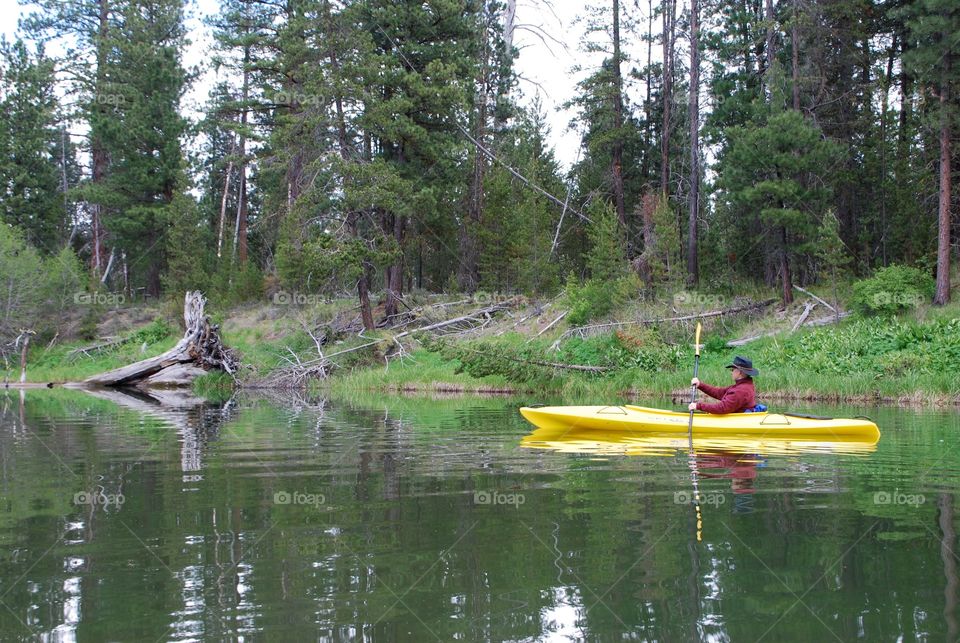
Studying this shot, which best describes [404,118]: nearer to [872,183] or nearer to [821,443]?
[872,183]

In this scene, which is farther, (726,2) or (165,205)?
(165,205)

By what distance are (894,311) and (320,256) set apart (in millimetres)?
16571

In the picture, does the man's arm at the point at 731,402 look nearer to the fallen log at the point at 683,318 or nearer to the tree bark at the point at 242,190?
the fallen log at the point at 683,318

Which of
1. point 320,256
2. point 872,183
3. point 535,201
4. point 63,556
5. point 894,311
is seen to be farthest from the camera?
point 535,201

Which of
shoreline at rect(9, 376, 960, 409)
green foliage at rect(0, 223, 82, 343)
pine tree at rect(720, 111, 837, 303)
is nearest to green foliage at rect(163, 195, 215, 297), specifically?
green foliage at rect(0, 223, 82, 343)

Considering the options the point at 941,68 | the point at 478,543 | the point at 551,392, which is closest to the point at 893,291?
the point at 941,68

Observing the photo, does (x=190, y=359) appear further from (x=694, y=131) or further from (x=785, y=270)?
(x=785, y=270)

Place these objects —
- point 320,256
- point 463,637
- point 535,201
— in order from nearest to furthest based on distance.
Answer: point 463,637
point 320,256
point 535,201

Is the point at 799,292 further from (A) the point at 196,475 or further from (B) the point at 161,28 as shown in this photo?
(B) the point at 161,28

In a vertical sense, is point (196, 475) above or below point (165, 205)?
below

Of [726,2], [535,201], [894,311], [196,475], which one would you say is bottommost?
[196,475]

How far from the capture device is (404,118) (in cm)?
2714

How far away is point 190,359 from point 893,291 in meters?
21.1

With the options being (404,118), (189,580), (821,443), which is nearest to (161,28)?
(404,118)
